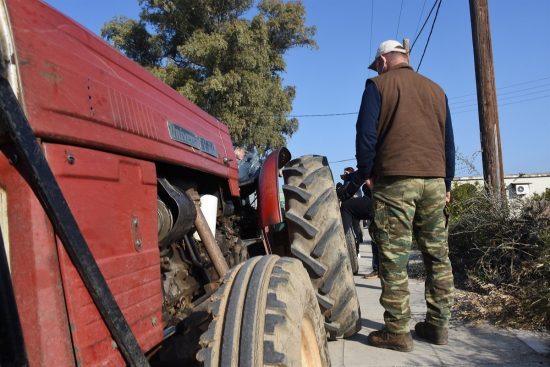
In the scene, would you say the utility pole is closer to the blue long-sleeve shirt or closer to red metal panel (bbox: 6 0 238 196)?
the blue long-sleeve shirt

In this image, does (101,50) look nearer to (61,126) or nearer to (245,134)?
(61,126)

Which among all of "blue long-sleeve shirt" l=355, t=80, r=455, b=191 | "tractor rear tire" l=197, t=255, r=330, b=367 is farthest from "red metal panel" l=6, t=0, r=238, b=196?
"blue long-sleeve shirt" l=355, t=80, r=455, b=191

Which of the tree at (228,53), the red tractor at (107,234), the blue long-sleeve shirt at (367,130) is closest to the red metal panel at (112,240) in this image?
the red tractor at (107,234)

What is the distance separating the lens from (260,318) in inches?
68.3

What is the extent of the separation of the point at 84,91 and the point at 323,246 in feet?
6.40

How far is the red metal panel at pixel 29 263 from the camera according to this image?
1298mm

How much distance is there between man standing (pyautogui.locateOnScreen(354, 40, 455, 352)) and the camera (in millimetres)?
3430

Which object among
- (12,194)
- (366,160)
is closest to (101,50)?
(12,194)

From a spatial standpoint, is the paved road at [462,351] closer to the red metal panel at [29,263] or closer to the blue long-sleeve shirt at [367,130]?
the blue long-sleeve shirt at [367,130]

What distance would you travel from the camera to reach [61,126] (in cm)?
144

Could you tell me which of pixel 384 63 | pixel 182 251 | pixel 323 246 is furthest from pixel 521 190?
pixel 182 251

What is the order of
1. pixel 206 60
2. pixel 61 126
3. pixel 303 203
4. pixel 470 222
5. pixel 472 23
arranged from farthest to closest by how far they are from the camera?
pixel 206 60 → pixel 472 23 → pixel 470 222 → pixel 303 203 → pixel 61 126

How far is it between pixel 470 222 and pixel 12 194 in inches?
211

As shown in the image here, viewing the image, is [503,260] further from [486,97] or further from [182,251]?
[182,251]
